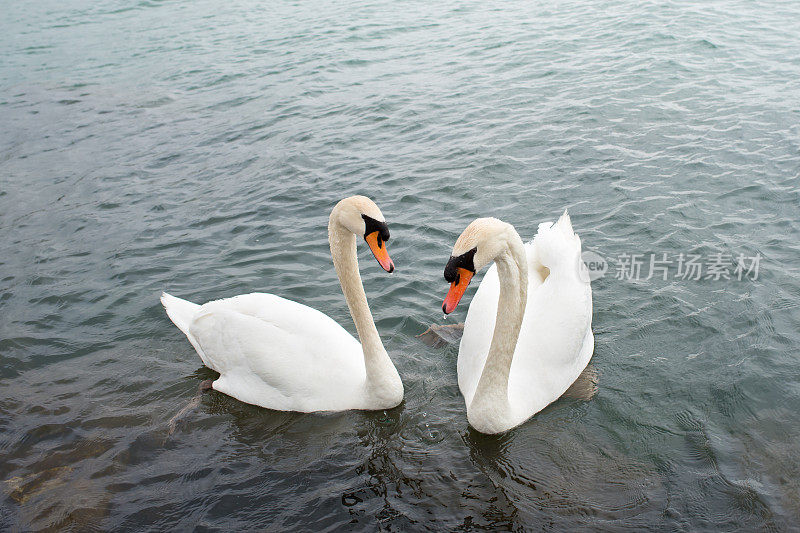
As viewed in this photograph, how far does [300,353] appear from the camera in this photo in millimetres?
5832

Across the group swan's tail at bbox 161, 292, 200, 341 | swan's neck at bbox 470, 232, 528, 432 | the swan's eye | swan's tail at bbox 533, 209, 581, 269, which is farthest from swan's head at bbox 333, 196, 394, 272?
swan's tail at bbox 161, 292, 200, 341

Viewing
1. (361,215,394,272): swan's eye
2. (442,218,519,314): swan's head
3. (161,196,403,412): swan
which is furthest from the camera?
(161,196,403,412): swan

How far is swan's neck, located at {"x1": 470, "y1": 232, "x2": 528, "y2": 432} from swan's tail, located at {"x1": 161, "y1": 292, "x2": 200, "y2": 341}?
2.84 meters

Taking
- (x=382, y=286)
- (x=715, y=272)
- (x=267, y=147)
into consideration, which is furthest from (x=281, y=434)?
(x=267, y=147)

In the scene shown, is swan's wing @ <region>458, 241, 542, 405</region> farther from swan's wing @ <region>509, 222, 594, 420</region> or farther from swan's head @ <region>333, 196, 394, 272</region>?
swan's head @ <region>333, 196, 394, 272</region>

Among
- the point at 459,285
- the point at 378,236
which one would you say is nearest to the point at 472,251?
the point at 459,285

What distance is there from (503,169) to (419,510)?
→ 588cm

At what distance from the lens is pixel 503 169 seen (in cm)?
980

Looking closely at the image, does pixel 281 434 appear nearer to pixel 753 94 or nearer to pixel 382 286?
pixel 382 286

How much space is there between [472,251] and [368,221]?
79 centimetres

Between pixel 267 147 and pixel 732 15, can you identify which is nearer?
pixel 267 147

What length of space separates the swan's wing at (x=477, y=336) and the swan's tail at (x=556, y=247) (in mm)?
320

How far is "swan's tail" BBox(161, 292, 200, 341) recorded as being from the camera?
6.66 meters

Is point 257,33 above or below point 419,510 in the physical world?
above
